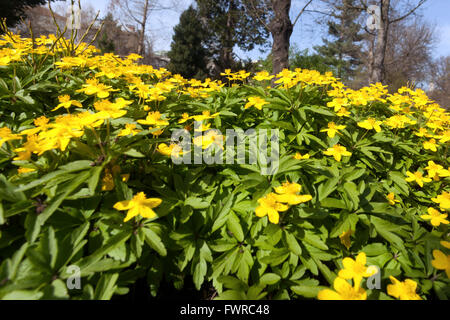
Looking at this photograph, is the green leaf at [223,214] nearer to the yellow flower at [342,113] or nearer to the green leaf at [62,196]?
the green leaf at [62,196]

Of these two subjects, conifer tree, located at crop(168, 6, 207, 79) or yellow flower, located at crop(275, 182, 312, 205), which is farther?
conifer tree, located at crop(168, 6, 207, 79)

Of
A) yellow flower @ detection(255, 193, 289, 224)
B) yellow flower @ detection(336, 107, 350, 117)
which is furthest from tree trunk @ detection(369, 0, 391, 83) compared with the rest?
yellow flower @ detection(255, 193, 289, 224)

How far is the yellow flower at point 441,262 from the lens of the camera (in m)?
0.88

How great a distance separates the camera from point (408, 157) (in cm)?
170

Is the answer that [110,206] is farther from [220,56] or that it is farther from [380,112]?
[220,56]

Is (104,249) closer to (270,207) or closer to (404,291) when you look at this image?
(270,207)

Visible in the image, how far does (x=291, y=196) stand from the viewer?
0.92m

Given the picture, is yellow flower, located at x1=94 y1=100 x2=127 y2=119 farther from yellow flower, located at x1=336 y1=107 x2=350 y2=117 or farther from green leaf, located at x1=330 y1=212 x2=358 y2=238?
yellow flower, located at x1=336 y1=107 x2=350 y2=117

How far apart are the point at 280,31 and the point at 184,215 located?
4.09 m

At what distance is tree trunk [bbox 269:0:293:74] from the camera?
13.1 ft

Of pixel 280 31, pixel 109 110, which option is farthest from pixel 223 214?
pixel 280 31
